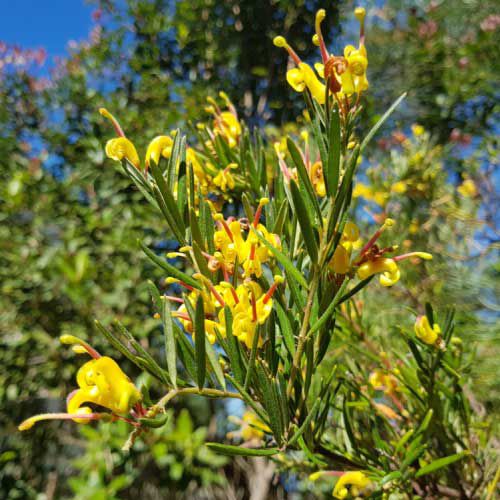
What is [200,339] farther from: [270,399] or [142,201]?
[142,201]

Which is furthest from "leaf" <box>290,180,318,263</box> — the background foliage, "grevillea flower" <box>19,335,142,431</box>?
the background foliage

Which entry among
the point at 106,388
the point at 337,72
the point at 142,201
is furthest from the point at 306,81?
the point at 142,201

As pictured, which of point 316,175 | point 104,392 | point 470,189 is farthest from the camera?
point 470,189

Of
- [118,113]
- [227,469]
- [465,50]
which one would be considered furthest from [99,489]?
[465,50]

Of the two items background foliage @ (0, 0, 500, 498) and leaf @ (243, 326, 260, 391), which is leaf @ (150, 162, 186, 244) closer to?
leaf @ (243, 326, 260, 391)

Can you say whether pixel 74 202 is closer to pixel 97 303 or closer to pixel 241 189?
pixel 97 303

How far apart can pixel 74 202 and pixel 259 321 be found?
144cm

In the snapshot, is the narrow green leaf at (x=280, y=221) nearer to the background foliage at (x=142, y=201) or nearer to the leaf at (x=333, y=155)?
the leaf at (x=333, y=155)

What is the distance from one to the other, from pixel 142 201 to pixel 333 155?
1.33 m

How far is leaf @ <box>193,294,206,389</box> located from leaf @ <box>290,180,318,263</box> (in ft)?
0.23

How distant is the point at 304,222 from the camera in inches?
9.2

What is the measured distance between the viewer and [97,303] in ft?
4.44

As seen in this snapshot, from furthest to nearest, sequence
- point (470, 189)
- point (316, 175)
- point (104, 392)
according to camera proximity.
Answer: point (470, 189)
point (316, 175)
point (104, 392)

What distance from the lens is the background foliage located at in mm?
1086
